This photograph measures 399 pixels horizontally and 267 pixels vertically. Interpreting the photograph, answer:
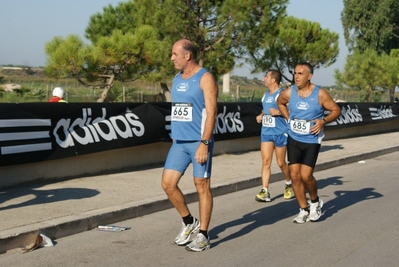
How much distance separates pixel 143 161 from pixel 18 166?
3376mm

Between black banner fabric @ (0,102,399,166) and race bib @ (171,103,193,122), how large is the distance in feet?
11.9

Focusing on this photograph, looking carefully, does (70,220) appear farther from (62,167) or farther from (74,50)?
(74,50)

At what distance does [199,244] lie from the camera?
696 centimetres

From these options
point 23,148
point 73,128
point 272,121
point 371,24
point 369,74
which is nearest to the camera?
point 23,148

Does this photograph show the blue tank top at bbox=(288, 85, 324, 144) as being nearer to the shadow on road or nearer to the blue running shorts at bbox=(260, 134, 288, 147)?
the shadow on road

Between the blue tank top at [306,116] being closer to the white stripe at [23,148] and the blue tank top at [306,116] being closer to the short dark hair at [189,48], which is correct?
the short dark hair at [189,48]

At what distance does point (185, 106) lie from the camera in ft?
22.5

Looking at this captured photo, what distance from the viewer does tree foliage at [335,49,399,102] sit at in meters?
43.8

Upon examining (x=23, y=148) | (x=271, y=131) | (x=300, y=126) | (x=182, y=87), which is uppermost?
(x=182, y=87)

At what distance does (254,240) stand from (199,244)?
98 centimetres

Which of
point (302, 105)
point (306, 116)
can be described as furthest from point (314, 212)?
point (302, 105)

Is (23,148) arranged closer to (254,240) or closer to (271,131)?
(271,131)

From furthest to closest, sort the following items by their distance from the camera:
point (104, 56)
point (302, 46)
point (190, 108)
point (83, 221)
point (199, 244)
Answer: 1. point (302, 46)
2. point (104, 56)
3. point (83, 221)
4. point (199, 244)
5. point (190, 108)

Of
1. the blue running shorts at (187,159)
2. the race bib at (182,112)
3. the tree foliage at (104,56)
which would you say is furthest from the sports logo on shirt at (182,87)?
the tree foliage at (104,56)
